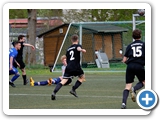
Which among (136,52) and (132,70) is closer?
(136,52)

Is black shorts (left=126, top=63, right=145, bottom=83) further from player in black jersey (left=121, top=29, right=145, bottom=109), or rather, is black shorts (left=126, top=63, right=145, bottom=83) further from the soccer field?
the soccer field

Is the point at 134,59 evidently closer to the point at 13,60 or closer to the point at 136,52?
the point at 136,52

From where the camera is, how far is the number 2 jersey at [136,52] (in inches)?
437

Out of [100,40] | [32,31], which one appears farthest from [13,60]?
[32,31]

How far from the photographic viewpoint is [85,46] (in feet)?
97.5

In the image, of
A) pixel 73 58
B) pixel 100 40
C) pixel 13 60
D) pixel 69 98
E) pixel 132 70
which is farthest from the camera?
pixel 100 40

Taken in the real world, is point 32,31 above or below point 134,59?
above

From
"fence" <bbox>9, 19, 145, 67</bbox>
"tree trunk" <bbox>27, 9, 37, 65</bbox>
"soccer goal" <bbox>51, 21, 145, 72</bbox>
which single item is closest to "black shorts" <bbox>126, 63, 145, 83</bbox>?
"soccer goal" <bbox>51, 21, 145, 72</bbox>

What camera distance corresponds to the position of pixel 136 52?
36.6ft

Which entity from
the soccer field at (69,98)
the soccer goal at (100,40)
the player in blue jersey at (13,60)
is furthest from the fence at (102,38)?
the soccer field at (69,98)
